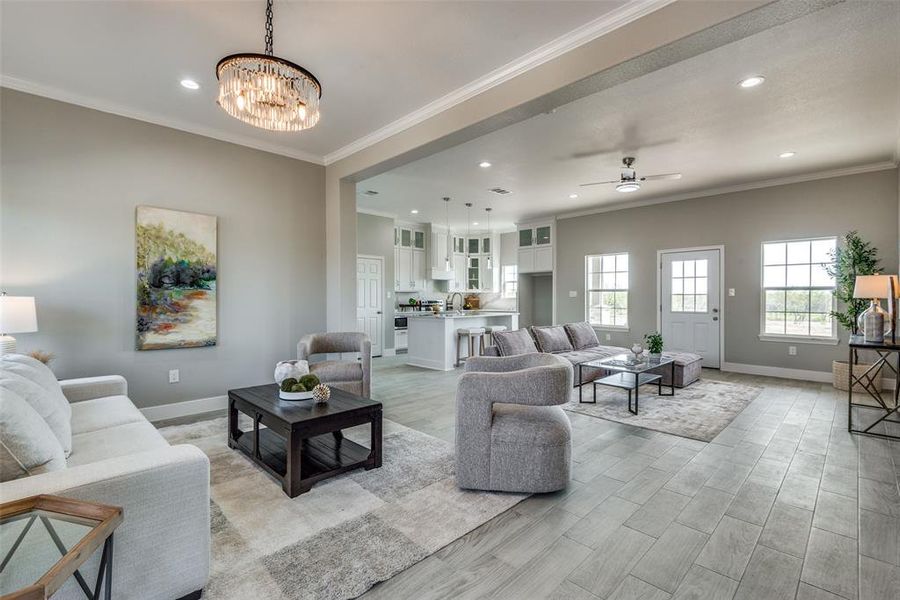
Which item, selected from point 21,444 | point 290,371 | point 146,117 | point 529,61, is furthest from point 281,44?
point 21,444

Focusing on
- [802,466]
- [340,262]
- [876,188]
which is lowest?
[802,466]

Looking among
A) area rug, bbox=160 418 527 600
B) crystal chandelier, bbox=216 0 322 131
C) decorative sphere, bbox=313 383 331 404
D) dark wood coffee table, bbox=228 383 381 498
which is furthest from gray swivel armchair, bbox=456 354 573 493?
crystal chandelier, bbox=216 0 322 131

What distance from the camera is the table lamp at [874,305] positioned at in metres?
3.60

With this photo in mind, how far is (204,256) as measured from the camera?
428cm

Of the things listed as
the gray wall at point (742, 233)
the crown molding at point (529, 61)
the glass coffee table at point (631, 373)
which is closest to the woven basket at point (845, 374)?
the gray wall at point (742, 233)

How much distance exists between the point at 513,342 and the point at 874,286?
357 cm

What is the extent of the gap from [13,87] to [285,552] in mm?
4188

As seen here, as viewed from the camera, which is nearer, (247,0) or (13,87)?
(247,0)

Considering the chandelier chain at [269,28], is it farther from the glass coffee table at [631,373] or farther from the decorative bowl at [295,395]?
the glass coffee table at [631,373]

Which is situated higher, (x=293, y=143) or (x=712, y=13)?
(x=293, y=143)

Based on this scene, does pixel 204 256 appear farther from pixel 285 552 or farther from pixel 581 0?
pixel 581 0

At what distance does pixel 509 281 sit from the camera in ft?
35.0

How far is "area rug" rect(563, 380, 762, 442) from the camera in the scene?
388cm

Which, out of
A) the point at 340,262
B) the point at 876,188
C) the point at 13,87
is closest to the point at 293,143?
the point at 340,262
